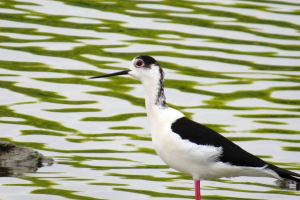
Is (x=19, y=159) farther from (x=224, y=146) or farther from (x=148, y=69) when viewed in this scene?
(x=224, y=146)

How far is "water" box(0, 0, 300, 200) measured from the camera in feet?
30.5

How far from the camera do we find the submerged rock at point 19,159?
946 centimetres

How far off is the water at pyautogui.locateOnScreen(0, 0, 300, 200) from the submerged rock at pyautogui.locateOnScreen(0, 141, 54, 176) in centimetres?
20

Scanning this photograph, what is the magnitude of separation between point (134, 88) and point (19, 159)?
3.81m

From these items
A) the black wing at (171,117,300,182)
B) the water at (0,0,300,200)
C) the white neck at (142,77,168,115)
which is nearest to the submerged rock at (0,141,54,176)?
the water at (0,0,300,200)

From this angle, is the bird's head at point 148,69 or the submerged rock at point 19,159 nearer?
the bird's head at point 148,69

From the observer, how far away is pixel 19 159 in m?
9.52

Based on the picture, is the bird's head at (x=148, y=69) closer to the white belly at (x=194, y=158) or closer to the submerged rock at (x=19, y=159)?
the white belly at (x=194, y=158)

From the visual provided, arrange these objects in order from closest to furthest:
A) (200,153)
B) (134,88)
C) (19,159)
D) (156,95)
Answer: (200,153) → (156,95) → (19,159) → (134,88)

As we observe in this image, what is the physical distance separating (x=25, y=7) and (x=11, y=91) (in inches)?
164

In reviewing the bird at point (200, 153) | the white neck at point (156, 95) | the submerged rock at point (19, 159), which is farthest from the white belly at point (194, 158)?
the submerged rock at point (19, 159)

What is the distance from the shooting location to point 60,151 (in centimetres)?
1027

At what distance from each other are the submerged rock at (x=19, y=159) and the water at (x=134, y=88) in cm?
20

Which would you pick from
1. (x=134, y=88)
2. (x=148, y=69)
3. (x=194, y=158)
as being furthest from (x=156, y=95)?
(x=134, y=88)
